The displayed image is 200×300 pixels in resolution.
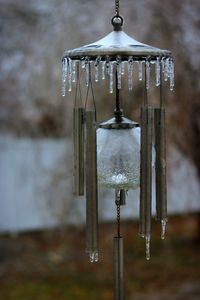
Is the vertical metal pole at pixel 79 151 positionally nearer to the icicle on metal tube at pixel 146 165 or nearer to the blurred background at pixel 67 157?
the icicle on metal tube at pixel 146 165

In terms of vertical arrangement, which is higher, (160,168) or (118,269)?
(160,168)

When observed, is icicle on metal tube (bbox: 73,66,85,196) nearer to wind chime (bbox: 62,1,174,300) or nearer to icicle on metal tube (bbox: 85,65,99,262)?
wind chime (bbox: 62,1,174,300)

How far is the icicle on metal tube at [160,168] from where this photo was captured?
262 centimetres

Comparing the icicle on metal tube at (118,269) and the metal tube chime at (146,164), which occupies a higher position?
the metal tube chime at (146,164)

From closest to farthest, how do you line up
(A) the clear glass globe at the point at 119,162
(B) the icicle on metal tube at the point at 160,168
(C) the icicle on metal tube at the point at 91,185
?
(C) the icicle on metal tube at the point at 91,185 < (B) the icicle on metal tube at the point at 160,168 < (A) the clear glass globe at the point at 119,162

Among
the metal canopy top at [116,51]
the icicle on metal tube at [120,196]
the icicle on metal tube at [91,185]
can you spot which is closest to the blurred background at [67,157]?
the icicle on metal tube at [120,196]

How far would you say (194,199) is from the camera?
746 cm

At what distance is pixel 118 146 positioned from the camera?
108 inches

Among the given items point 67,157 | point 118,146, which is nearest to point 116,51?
point 118,146

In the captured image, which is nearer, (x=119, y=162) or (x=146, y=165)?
(x=146, y=165)

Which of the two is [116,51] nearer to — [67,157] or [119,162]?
[119,162]

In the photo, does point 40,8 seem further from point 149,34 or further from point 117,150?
point 117,150

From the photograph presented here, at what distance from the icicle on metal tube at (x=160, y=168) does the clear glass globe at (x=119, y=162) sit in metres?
0.10

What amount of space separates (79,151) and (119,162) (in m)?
0.17
